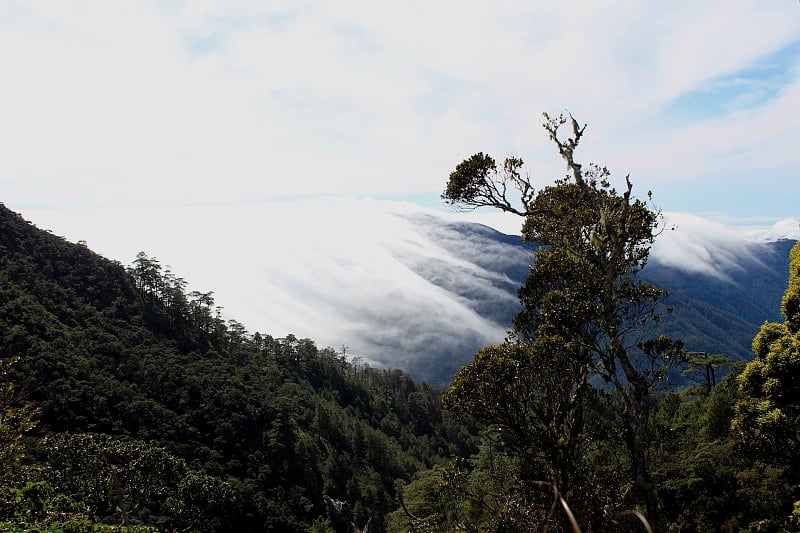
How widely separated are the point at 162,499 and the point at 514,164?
194ft

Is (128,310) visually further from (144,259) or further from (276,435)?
(276,435)

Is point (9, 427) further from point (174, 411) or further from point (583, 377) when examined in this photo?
point (174, 411)

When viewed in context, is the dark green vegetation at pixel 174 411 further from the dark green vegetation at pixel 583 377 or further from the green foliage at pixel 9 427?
the dark green vegetation at pixel 583 377

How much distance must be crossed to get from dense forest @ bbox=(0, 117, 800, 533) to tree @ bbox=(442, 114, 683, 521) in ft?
0.18

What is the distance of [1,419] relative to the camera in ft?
42.8

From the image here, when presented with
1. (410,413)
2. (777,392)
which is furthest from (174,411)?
(777,392)

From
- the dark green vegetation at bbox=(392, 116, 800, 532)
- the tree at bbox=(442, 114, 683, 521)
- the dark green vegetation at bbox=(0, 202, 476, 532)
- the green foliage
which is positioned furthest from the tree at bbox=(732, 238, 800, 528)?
the dark green vegetation at bbox=(0, 202, 476, 532)

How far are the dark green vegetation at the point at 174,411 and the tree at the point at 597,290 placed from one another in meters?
31.4

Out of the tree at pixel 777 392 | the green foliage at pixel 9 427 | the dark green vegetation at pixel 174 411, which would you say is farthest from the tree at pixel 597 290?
the dark green vegetation at pixel 174 411

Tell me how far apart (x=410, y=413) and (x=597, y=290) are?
12813 cm

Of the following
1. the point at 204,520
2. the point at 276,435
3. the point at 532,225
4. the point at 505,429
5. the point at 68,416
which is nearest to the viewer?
the point at 505,429

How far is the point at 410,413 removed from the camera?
431ft

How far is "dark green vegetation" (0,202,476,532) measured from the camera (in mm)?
43344

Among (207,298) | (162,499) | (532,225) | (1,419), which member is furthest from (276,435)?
(532,225)
